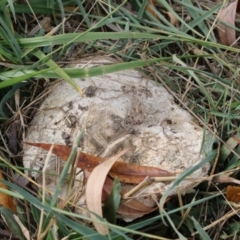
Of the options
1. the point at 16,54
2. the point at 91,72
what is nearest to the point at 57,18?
the point at 16,54

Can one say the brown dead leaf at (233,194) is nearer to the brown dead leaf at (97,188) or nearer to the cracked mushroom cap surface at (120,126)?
the cracked mushroom cap surface at (120,126)

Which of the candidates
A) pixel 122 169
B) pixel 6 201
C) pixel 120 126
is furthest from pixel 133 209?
pixel 6 201

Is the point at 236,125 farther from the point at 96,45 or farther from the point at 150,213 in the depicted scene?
the point at 96,45

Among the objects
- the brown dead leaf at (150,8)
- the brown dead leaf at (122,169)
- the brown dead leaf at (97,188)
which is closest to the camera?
the brown dead leaf at (97,188)

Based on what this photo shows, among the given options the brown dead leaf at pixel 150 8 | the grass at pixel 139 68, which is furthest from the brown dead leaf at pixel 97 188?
the brown dead leaf at pixel 150 8

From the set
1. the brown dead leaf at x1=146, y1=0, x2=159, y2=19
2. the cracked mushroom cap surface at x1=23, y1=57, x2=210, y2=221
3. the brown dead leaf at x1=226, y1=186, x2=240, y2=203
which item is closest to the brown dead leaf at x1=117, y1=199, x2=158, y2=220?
the cracked mushroom cap surface at x1=23, y1=57, x2=210, y2=221

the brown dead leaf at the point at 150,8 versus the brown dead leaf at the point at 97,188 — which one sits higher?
the brown dead leaf at the point at 150,8
